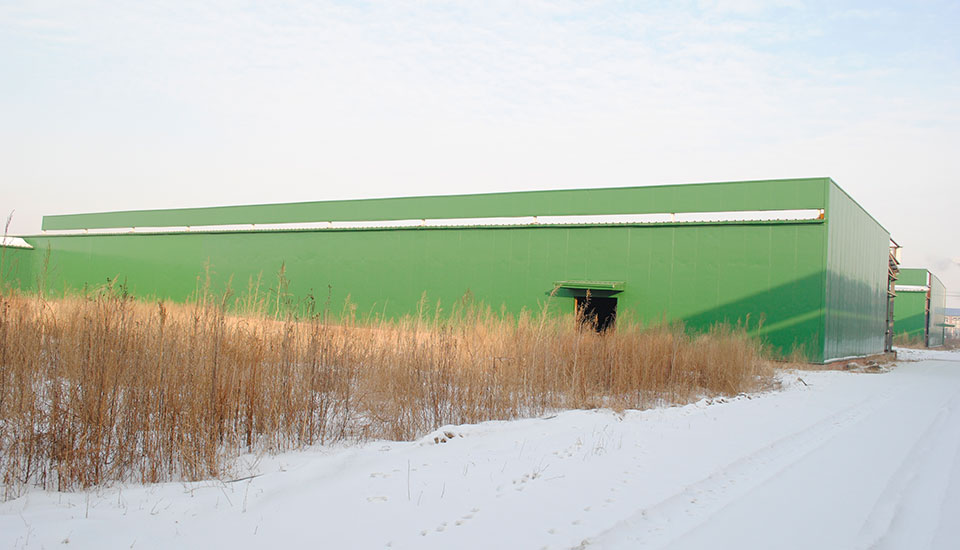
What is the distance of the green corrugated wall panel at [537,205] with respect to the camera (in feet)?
52.6

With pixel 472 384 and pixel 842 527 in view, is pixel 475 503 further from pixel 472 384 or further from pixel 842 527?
pixel 472 384

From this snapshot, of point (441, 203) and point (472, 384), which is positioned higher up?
point (441, 203)

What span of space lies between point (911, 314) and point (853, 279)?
2905 cm

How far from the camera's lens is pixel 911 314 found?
4250 cm

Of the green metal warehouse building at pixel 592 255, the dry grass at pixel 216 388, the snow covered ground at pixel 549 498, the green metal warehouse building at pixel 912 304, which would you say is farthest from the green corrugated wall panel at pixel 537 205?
the green metal warehouse building at pixel 912 304

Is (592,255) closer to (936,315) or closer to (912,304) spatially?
(912,304)

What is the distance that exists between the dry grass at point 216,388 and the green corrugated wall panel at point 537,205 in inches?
368

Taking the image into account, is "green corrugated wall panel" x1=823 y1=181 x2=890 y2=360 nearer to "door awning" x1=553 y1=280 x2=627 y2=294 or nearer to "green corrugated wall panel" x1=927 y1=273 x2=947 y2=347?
"door awning" x1=553 y1=280 x2=627 y2=294

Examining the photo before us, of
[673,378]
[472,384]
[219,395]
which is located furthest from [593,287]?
[219,395]

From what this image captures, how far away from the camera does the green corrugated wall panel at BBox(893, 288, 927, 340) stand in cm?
4216

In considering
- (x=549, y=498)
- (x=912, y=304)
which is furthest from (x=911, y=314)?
(x=549, y=498)

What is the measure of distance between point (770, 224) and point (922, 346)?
3270cm

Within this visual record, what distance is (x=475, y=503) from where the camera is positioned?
4.01 meters

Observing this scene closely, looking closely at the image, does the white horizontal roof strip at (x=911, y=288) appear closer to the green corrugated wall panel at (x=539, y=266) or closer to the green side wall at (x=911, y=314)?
the green side wall at (x=911, y=314)
